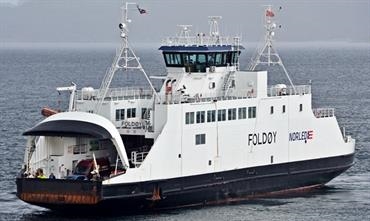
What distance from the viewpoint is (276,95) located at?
59.6 metres

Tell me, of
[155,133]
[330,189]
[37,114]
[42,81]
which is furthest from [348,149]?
[42,81]

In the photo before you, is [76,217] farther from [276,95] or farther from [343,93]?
[343,93]

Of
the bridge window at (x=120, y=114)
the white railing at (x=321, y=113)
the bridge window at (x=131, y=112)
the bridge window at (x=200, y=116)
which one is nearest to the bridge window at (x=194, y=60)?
the bridge window at (x=131, y=112)

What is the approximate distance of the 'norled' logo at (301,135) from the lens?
59.5 meters

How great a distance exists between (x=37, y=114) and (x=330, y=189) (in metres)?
41.5

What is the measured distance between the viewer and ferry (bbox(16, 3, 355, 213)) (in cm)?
5159

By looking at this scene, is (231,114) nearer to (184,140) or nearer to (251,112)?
(251,112)

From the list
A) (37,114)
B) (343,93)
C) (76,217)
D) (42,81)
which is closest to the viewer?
(76,217)

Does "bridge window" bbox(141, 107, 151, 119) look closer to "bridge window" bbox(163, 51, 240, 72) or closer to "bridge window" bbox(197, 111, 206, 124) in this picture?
"bridge window" bbox(197, 111, 206, 124)

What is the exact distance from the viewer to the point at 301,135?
60.1 meters

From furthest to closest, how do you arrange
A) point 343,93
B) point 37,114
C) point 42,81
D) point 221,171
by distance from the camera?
point 42,81, point 343,93, point 37,114, point 221,171

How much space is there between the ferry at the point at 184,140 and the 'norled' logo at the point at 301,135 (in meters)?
0.05

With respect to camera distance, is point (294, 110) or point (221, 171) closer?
point (221, 171)

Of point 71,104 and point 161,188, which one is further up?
point 71,104
